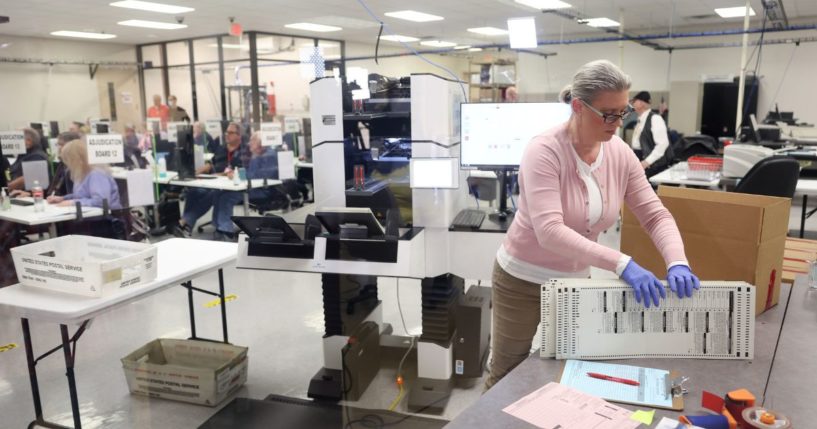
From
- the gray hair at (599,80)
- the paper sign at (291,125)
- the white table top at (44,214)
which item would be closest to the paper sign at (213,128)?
the paper sign at (291,125)

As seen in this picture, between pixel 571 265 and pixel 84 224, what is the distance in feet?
13.4

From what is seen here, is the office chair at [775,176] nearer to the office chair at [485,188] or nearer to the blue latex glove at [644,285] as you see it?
the office chair at [485,188]

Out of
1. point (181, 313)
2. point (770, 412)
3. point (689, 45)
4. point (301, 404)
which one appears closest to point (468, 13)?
point (689, 45)

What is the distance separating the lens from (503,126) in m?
2.78

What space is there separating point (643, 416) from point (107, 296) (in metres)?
1.80

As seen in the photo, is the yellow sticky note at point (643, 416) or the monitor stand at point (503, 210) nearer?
the yellow sticky note at point (643, 416)

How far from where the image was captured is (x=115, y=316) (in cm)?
386

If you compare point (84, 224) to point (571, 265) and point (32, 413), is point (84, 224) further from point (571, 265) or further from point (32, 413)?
point (571, 265)

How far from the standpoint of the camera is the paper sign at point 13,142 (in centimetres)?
532

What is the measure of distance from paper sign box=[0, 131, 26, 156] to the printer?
6141 millimetres

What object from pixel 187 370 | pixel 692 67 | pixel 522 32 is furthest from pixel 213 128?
pixel 692 67

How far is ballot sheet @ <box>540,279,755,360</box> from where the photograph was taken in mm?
1374

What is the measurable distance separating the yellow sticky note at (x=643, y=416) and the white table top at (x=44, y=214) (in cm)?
426

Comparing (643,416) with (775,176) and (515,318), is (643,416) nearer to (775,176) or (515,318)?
(515,318)
